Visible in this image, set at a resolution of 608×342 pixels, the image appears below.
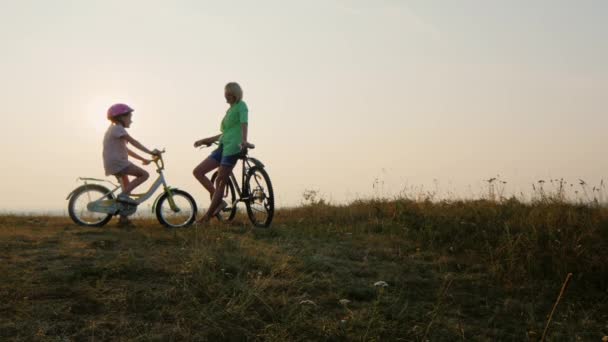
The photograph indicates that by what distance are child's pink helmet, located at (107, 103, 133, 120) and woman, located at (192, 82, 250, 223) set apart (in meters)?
1.21

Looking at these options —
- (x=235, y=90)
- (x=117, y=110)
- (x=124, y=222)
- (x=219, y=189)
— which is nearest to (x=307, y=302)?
(x=219, y=189)

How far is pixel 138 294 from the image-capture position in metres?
4.87

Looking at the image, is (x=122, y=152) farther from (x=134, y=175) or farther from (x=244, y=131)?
(x=244, y=131)

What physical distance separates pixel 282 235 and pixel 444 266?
257 centimetres

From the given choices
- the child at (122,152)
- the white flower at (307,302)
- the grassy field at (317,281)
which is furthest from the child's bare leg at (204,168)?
the white flower at (307,302)

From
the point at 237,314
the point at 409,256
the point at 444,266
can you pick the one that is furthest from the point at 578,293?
the point at 237,314

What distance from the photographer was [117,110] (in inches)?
344

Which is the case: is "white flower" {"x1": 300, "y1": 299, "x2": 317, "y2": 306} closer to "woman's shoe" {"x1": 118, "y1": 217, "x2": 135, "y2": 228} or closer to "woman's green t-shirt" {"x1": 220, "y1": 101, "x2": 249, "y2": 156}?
"woman's green t-shirt" {"x1": 220, "y1": 101, "x2": 249, "y2": 156}

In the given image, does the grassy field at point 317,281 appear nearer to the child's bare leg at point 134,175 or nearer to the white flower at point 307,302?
the white flower at point 307,302

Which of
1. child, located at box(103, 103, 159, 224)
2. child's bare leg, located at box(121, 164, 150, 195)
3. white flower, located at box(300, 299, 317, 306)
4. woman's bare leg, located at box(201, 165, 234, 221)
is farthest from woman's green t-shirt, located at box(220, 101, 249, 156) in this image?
white flower, located at box(300, 299, 317, 306)

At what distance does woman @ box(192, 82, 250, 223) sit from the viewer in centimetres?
858

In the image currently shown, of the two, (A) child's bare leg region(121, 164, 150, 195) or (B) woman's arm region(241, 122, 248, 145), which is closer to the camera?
(B) woman's arm region(241, 122, 248, 145)

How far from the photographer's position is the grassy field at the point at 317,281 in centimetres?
436

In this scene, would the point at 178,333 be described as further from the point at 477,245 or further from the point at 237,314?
the point at 477,245
